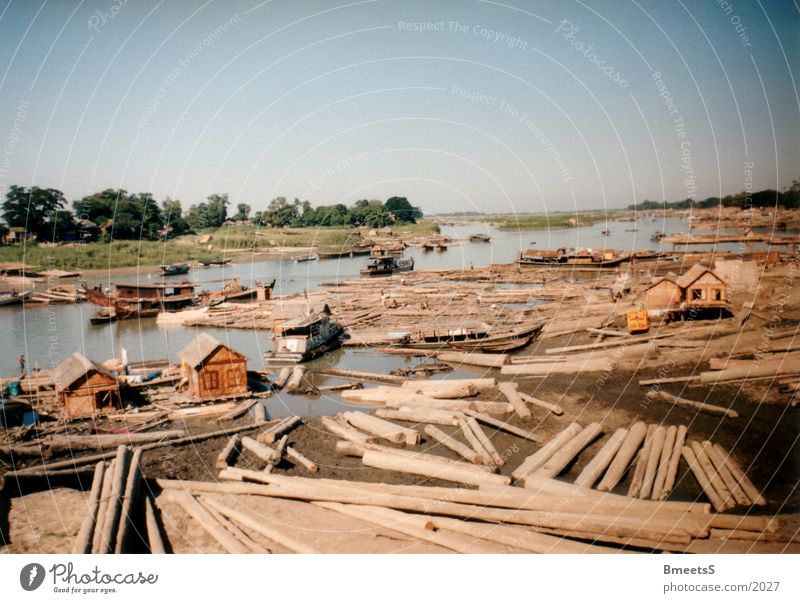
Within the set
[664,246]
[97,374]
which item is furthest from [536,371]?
[664,246]

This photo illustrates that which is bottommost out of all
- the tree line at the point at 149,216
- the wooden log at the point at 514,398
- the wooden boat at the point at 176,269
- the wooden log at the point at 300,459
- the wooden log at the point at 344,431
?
the wooden log at the point at 300,459

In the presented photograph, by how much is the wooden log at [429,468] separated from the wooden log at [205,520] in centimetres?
330

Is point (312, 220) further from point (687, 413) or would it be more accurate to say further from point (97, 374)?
point (687, 413)

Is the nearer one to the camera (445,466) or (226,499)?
(226,499)

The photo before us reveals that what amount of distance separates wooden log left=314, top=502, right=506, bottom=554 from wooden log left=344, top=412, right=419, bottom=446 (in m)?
3.55

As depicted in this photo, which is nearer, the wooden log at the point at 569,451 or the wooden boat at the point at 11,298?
the wooden log at the point at 569,451

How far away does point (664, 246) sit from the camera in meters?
63.3

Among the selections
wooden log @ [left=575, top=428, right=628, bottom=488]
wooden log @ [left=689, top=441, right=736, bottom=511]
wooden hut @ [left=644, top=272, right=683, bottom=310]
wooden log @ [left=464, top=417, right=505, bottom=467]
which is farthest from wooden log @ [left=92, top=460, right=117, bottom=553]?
wooden hut @ [left=644, top=272, right=683, bottom=310]

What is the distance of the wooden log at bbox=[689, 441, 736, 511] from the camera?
8375 millimetres

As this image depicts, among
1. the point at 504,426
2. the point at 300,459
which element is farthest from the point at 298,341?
the point at 504,426

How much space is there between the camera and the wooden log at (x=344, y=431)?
11.7 m

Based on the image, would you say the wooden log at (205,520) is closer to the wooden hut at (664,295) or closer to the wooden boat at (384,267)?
the wooden hut at (664,295)

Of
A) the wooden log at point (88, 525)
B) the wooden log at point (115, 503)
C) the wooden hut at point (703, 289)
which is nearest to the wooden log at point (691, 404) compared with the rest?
the wooden hut at point (703, 289)

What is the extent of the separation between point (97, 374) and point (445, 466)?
9.81m
